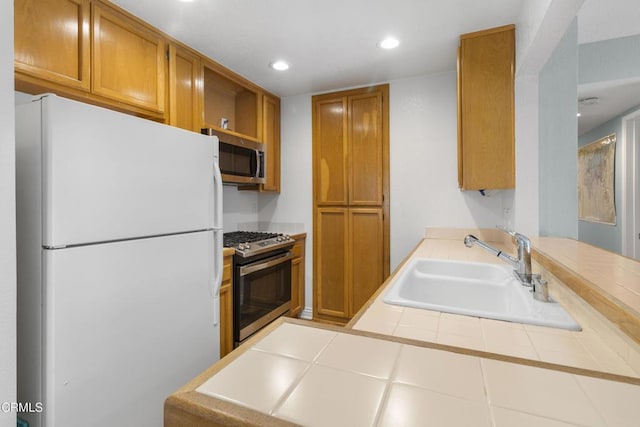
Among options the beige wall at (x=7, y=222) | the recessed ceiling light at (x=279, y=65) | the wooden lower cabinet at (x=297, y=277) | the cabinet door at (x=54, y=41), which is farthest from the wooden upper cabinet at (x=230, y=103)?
the beige wall at (x=7, y=222)

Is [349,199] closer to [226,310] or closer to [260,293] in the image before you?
[260,293]

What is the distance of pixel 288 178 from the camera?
324 cm

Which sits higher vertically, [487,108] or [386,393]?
[487,108]

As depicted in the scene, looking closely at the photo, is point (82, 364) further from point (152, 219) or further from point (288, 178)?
point (288, 178)

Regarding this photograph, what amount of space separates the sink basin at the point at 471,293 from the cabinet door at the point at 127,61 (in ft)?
5.90

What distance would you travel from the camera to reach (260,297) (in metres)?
2.49

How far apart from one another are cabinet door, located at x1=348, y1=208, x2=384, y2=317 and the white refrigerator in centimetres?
161

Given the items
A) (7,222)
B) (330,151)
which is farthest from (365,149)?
(7,222)

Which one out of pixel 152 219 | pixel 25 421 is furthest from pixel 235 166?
pixel 25 421

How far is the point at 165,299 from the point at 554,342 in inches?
59.8

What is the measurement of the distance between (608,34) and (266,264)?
2.81 metres

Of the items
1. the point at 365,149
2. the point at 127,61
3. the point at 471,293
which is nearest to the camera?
the point at 471,293

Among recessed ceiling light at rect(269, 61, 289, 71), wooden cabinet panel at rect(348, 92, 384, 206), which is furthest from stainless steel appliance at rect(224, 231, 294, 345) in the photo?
recessed ceiling light at rect(269, 61, 289, 71)

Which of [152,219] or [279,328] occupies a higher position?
[152,219]
